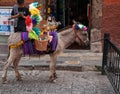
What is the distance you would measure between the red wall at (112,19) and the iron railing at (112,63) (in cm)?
261

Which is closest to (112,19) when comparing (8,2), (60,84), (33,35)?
(8,2)

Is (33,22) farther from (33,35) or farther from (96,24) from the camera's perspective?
(96,24)

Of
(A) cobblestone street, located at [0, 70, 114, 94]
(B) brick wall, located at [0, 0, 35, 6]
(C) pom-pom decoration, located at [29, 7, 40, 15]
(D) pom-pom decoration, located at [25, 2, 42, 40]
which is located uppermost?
(B) brick wall, located at [0, 0, 35, 6]

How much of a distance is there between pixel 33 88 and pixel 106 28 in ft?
14.4

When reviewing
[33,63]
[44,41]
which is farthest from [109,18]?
[44,41]

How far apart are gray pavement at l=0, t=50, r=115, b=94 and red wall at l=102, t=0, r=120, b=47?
2.82 feet

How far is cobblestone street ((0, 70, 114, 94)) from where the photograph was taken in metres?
8.06

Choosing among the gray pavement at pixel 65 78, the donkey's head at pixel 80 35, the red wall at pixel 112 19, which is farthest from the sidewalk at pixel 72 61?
the donkey's head at pixel 80 35

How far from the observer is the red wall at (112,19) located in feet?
38.0

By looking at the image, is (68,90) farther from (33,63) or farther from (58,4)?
(58,4)

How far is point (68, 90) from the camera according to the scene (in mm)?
8117

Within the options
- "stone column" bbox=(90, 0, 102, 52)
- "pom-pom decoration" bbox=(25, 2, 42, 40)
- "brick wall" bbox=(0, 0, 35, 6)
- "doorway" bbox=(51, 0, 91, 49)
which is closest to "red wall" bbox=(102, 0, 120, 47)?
"stone column" bbox=(90, 0, 102, 52)

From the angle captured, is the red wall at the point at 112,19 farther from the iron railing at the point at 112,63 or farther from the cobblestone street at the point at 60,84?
the iron railing at the point at 112,63

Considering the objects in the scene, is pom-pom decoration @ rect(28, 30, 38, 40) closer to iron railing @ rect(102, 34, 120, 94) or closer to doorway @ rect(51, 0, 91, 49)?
iron railing @ rect(102, 34, 120, 94)
